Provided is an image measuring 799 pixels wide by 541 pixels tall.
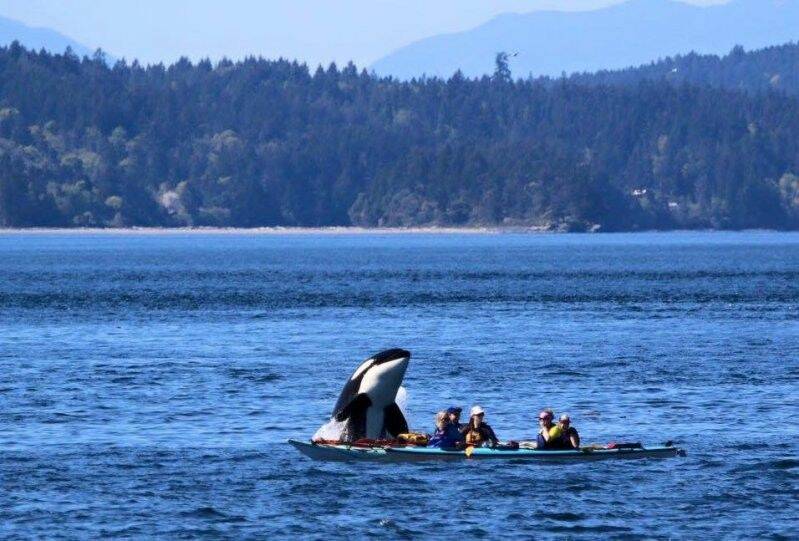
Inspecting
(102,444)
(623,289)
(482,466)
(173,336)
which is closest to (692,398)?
(482,466)

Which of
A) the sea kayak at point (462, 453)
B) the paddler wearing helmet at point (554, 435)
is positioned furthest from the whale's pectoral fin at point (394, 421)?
the paddler wearing helmet at point (554, 435)

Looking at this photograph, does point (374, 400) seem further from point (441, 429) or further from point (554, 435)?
point (554, 435)

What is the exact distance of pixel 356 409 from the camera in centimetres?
4050

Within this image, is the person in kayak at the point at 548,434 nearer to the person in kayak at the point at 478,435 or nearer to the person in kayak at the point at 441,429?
the person in kayak at the point at 478,435

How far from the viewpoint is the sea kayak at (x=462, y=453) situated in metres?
39.0

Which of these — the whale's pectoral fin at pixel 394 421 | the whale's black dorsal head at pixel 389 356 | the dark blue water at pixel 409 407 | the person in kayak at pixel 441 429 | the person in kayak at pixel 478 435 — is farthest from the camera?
the whale's pectoral fin at pixel 394 421

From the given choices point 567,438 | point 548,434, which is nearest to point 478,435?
point 548,434

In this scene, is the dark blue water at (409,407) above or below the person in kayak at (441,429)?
below

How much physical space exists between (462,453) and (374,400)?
7.98 feet

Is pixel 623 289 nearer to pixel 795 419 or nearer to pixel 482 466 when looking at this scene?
pixel 795 419

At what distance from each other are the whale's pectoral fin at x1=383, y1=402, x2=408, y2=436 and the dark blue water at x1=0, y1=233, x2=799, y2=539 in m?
1.19

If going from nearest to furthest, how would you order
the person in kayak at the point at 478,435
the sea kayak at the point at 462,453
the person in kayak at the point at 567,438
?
the sea kayak at the point at 462,453, the person in kayak at the point at 567,438, the person in kayak at the point at 478,435

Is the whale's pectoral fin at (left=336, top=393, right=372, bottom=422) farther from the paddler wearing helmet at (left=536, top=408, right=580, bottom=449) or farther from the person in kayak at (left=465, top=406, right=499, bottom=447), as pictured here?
the paddler wearing helmet at (left=536, top=408, right=580, bottom=449)

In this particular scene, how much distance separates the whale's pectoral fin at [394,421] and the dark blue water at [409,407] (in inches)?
46.9
